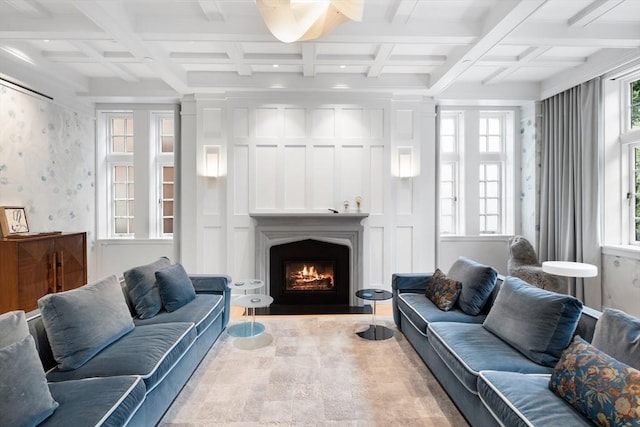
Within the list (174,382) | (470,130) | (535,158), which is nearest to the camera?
(174,382)

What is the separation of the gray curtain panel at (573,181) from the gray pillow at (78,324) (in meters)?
4.91

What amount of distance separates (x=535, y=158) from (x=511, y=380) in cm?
416

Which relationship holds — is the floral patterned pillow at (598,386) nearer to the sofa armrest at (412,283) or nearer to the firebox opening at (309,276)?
the sofa armrest at (412,283)

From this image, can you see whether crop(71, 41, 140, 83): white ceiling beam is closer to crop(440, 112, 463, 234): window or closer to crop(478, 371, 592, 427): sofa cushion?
crop(440, 112, 463, 234): window

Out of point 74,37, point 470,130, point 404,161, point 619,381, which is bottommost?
point 619,381

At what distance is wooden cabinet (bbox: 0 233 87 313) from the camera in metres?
3.26

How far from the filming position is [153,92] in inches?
187

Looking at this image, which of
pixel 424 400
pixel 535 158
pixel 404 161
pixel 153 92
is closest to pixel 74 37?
pixel 153 92

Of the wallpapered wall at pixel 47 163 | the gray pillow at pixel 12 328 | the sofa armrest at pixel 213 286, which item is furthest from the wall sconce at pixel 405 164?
the wallpapered wall at pixel 47 163

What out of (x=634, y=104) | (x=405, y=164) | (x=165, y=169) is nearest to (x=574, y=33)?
(x=634, y=104)

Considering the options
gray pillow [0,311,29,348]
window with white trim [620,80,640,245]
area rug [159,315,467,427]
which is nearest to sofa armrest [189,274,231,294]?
area rug [159,315,467,427]

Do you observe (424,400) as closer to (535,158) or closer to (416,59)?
(416,59)

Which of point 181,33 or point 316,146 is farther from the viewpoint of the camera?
point 316,146

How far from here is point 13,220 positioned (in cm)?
371
